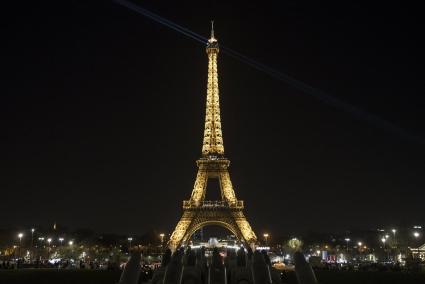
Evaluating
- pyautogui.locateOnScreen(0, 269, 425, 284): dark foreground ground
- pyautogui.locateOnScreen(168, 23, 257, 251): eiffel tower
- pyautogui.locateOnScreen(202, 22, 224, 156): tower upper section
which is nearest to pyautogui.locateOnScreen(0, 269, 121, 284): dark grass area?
pyautogui.locateOnScreen(0, 269, 425, 284): dark foreground ground

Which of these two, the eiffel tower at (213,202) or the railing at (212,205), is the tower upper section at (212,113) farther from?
the railing at (212,205)

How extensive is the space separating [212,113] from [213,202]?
1500cm

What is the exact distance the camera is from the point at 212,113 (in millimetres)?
78812

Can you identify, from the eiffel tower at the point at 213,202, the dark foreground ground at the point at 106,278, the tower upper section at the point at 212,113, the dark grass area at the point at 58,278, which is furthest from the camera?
the tower upper section at the point at 212,113

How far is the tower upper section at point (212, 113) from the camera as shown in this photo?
76812mm

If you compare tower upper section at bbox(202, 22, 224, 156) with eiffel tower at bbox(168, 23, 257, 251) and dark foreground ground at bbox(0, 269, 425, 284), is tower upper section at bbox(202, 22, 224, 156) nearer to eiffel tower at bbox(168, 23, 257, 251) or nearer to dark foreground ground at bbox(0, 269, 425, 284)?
eiffel tower at bbox(168, 23, 257, 251)

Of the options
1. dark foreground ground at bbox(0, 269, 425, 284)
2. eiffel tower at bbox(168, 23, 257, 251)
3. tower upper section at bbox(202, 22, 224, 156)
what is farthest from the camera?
tower upper section at bbox(202, 22, 224, 156)

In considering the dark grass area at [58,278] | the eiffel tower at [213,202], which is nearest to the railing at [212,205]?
the eiffel tower at [213,202]

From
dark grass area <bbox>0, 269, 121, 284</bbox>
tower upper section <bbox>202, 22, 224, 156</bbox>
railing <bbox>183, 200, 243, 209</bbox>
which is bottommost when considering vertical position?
dark grass area <bbox>0, 269, 121, 284</bbox>

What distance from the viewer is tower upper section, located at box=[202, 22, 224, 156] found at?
252 feet

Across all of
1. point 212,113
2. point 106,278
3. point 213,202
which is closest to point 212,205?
point 213,202

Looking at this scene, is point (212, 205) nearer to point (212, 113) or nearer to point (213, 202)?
point (213, 202)

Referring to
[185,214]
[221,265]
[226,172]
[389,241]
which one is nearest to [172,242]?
[185,214]

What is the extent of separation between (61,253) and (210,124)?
32.8 m
